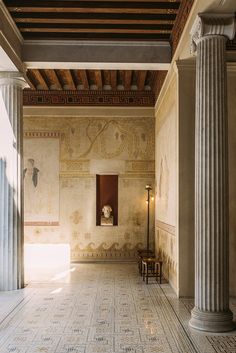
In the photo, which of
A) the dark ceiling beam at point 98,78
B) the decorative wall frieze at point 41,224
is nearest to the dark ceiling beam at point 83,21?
the dark ceiling beam at point 98,78

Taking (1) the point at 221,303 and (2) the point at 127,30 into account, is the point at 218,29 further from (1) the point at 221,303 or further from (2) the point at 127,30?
(1) the point at 221,303

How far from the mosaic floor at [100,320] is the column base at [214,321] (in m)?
0.18

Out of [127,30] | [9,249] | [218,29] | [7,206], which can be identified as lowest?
[9,249]

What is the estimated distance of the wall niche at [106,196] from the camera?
15148 mm

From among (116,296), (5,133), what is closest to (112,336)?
(116,296)

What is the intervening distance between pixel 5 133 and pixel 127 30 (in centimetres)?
345

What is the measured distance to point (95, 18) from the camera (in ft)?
29.6

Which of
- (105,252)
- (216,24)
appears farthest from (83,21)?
(105,252)

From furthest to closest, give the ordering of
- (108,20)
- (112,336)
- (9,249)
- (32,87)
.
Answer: (32,87) < (9,249) < (108,20) < (112,336)

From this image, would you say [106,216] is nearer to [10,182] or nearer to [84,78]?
[84,78]

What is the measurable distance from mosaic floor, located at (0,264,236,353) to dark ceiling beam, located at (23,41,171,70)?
493 cm

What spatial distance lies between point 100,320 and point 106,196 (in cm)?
780

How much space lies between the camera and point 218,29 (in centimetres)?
698

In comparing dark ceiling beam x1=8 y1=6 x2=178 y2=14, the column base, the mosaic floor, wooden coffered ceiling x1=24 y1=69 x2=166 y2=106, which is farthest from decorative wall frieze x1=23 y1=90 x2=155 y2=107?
the column base
